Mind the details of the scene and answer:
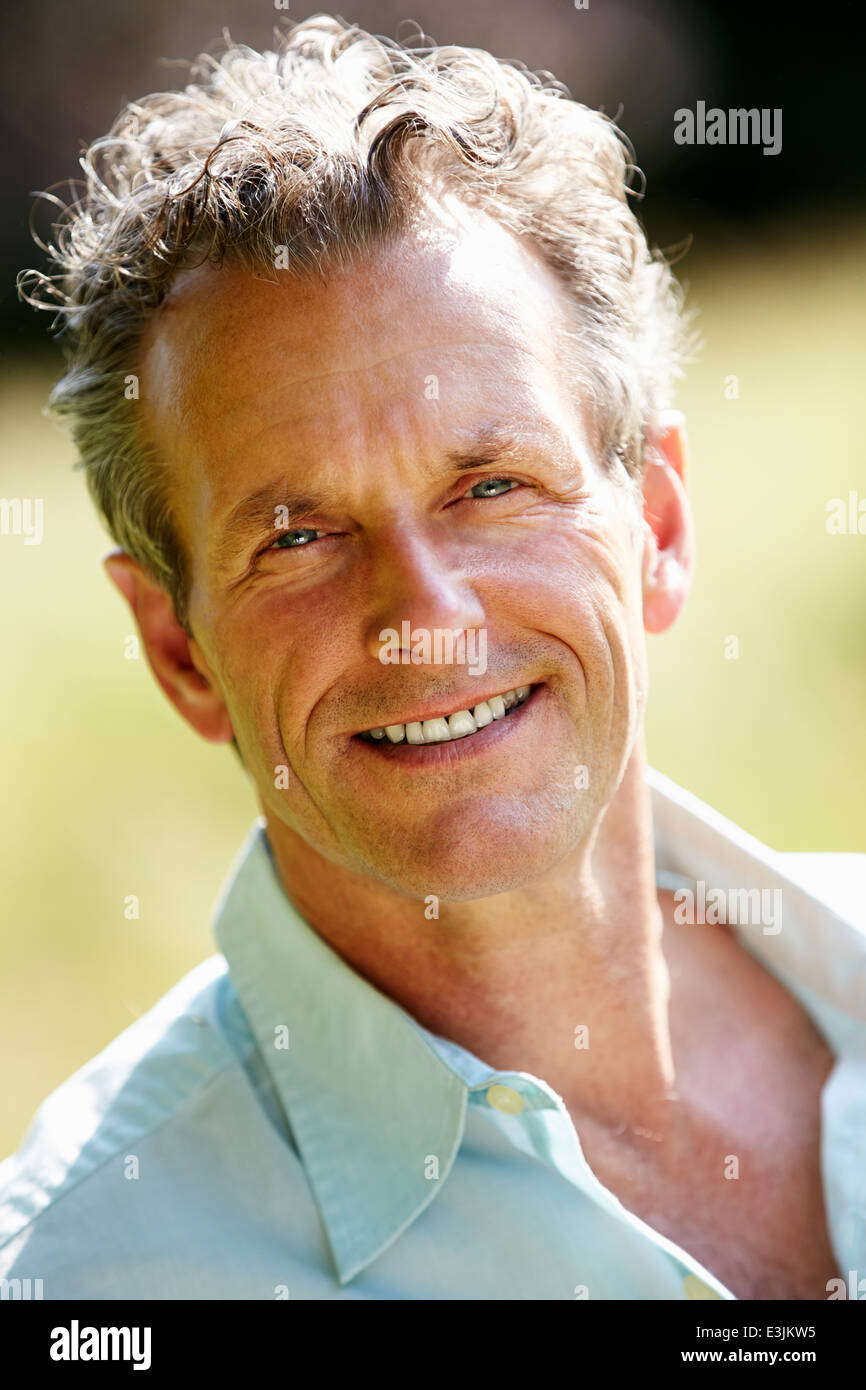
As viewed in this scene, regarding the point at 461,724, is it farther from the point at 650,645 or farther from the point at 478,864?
the point at 650,645

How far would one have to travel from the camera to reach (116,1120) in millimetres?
1620

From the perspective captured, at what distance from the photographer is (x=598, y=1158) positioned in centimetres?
170

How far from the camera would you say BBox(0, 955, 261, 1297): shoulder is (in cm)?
154

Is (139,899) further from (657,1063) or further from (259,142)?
(259,142)

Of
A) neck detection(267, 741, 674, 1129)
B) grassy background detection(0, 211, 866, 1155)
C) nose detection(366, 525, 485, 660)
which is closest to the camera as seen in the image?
nose detection(366, 525, 485, 660)

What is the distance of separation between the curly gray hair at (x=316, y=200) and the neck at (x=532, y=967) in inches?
19.6

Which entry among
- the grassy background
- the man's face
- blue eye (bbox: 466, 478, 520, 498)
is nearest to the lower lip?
the man's face

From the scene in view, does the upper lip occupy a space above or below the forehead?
below

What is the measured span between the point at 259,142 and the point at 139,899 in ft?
8.93

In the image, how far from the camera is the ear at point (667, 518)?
1864 mm

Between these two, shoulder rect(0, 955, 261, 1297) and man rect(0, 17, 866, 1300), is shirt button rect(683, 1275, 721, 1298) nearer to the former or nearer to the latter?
man rect(0, 17, 866, 1300)

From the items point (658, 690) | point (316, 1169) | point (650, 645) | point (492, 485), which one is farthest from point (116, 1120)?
point (650, 645)

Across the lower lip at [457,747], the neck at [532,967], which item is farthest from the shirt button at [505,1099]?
the lower lip at [457,747]
